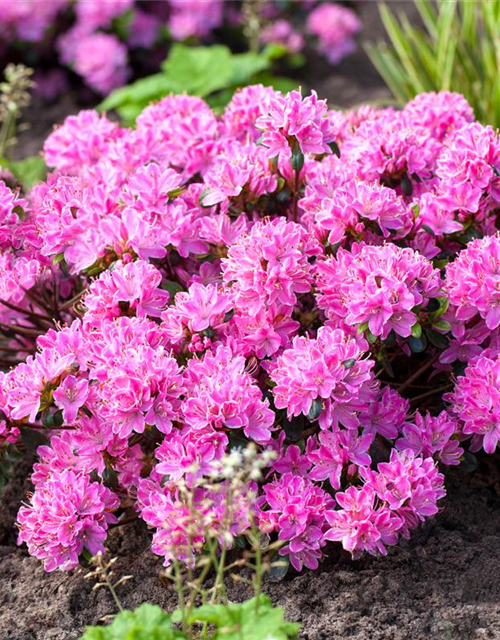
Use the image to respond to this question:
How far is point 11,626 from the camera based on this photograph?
7.41ft

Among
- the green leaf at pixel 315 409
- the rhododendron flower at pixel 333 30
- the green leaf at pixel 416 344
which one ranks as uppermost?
the rhododendron flower at pixel 333 30

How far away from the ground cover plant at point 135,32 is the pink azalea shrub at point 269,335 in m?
2.61

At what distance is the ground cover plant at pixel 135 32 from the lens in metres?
5.11

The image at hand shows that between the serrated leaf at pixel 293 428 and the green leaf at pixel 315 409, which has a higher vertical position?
the green leaf at pixel 315 409

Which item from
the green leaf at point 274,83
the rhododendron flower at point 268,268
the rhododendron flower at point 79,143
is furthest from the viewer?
the green leaf at point 274,83

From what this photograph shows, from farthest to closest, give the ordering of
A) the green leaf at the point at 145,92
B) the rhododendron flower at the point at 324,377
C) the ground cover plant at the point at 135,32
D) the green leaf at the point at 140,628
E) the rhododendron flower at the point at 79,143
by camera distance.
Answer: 1. the ground cover plant at the point at 135,32
2. the green leaf at the point at 145,92
3. the rhododendron flower at the point at 79,143
4. the rhododendron flower at the point at 324,377
5. the green leaf at the point at 140,628

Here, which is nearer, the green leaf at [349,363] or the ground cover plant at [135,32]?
the green leaf at [349,363]

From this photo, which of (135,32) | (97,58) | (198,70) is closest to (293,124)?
(198,70)

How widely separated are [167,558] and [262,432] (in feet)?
1.16

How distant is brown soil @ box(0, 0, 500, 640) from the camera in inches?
84.6

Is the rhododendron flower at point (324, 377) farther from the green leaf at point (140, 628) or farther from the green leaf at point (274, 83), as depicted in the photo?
the green leaf at point (274, 83)

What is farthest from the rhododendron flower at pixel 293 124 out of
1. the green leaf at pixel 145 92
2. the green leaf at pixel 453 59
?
the green leaf at pixel 145 92

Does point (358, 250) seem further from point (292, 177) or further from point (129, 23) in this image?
point (129, 23)

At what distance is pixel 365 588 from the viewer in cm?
225
